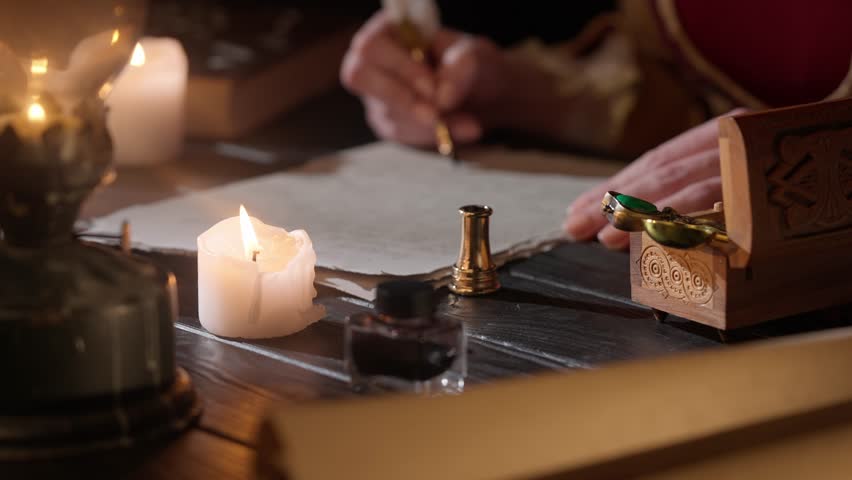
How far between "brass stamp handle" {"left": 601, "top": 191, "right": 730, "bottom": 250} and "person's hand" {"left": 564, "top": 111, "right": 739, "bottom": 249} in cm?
20

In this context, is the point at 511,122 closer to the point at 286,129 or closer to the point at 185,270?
the point at 286,129

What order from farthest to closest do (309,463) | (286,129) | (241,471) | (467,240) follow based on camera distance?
(286,129), (467,240), (241,471), (309,463)

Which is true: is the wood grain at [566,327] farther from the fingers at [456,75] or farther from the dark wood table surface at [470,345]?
the fingers at [456,75]

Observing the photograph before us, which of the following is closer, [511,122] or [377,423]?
[377,423]

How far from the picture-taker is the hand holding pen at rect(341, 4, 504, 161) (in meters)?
1.72

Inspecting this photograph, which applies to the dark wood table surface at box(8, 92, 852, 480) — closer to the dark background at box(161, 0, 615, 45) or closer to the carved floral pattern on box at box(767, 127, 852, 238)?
the carved floral pattern on box at box(767, 127, 852, 238)

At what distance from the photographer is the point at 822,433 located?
748 mm

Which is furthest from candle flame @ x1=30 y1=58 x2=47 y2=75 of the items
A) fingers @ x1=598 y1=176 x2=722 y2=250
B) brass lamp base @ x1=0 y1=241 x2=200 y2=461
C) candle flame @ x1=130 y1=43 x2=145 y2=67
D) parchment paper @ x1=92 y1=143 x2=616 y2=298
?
candle flame @ x1=130 y1=43 x2=145 y2=67

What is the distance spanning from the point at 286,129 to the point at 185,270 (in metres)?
0.78

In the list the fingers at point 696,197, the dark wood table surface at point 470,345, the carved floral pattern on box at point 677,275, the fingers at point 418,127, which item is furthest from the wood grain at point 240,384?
the fingers at point 418,127

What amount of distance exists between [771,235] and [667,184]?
301mm

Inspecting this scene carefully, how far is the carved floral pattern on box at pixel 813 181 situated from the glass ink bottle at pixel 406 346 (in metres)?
0.27

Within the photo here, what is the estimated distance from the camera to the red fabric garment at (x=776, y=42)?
5.36 feet

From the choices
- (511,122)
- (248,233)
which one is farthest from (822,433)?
(511,122)
